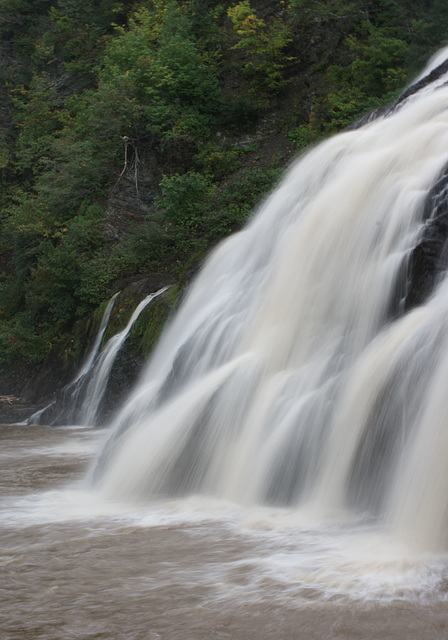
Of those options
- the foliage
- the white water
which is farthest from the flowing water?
the foliage

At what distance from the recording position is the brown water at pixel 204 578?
10.6 feet

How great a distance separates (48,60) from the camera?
91.6 feet

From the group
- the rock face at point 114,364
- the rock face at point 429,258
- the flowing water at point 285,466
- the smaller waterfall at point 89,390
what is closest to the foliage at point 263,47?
the rock face at point 114,364

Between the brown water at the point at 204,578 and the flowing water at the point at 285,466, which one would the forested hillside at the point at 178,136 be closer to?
the flowing water at the point at 285,466

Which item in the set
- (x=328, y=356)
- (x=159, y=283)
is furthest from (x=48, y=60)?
(x=328, y=356)

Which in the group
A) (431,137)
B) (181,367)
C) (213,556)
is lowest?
(213,556)

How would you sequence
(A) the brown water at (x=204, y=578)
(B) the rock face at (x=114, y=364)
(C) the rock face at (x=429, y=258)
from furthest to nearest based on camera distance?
(B) the rock face at (x=114, y=364), (C) the rock face at (x=429, y=258), (A) the brown water at (x=204, y=578)

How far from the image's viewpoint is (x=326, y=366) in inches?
245

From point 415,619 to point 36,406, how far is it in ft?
40.5

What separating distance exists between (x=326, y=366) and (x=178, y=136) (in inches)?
511

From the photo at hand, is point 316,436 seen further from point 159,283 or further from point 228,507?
point 159,283

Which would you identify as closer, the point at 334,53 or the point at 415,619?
the point at 415,619

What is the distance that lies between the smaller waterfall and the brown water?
6.62 meters

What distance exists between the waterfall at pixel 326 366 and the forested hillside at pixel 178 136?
3468 millimetres
